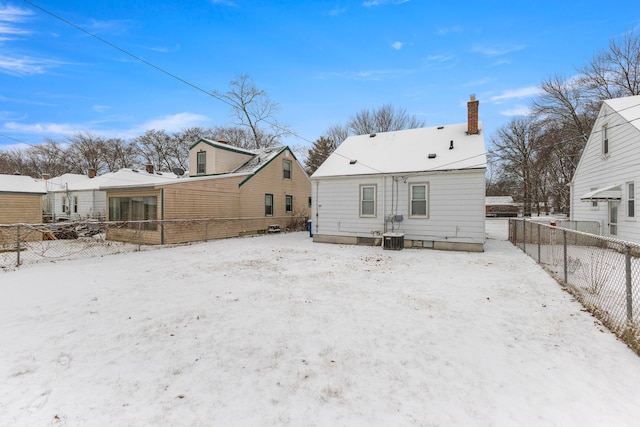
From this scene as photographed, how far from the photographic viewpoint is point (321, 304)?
510 cm

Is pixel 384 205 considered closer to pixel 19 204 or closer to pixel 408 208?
pixel 408 208

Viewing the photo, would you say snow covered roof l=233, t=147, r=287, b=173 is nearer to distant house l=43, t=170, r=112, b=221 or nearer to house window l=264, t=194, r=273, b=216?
house window l=264, t=194, r=273, b=216

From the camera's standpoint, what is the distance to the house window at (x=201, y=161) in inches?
753

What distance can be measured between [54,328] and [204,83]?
9.67 m

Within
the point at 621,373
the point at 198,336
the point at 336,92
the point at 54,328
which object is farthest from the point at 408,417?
the point at 336,92

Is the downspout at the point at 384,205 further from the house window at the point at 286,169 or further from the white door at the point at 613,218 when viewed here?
the house window at the point at 286,169

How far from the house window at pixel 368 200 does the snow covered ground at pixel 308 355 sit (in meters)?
6.72

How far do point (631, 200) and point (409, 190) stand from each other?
24.5 feet

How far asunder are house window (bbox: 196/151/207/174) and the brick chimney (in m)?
15.5

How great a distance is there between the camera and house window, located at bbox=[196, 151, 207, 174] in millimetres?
19125

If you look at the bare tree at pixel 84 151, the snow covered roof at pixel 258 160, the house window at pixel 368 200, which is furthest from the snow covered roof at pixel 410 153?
the bare tree at pixel 84 151

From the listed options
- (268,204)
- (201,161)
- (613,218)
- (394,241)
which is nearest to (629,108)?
(613,218)

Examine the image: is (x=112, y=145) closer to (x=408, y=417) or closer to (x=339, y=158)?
(x=339, y=158)

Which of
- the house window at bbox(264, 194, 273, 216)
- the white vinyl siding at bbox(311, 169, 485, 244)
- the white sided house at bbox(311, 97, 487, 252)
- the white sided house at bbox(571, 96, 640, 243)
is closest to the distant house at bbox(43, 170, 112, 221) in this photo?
the house window at bbox(264, 194, 273, 216)
